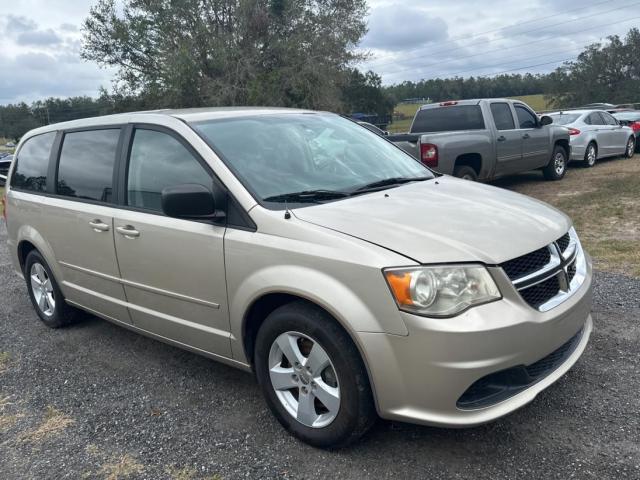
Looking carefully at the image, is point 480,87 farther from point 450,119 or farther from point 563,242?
point 563,242

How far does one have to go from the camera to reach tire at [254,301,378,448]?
2.73 m

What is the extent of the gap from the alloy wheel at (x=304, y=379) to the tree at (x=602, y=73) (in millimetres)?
62457

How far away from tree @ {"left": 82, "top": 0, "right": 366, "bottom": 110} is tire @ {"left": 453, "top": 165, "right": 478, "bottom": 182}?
1855cm

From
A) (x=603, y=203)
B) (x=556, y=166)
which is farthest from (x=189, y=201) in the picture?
(x=556, y=166)

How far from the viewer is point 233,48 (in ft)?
94.5

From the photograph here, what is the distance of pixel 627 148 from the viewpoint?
1608 cm

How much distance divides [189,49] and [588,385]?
2827 cm

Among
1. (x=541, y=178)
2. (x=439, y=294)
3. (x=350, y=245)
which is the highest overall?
(x=350, y=245)

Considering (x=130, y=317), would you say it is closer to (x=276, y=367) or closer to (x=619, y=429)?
(x=276, y=367)

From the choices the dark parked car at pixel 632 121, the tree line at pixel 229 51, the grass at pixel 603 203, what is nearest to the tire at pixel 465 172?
the grass at pixel 603 203

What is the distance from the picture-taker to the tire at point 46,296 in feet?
16.1

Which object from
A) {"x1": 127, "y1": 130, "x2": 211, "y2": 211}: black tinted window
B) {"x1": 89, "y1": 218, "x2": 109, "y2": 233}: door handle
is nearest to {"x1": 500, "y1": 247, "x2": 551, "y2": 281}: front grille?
{"x1": 127, "y1": 130, "x2": 211, "y2": 211}: black tinted window

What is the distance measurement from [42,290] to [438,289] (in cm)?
396

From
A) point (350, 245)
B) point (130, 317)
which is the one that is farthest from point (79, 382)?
point (350, 245)
